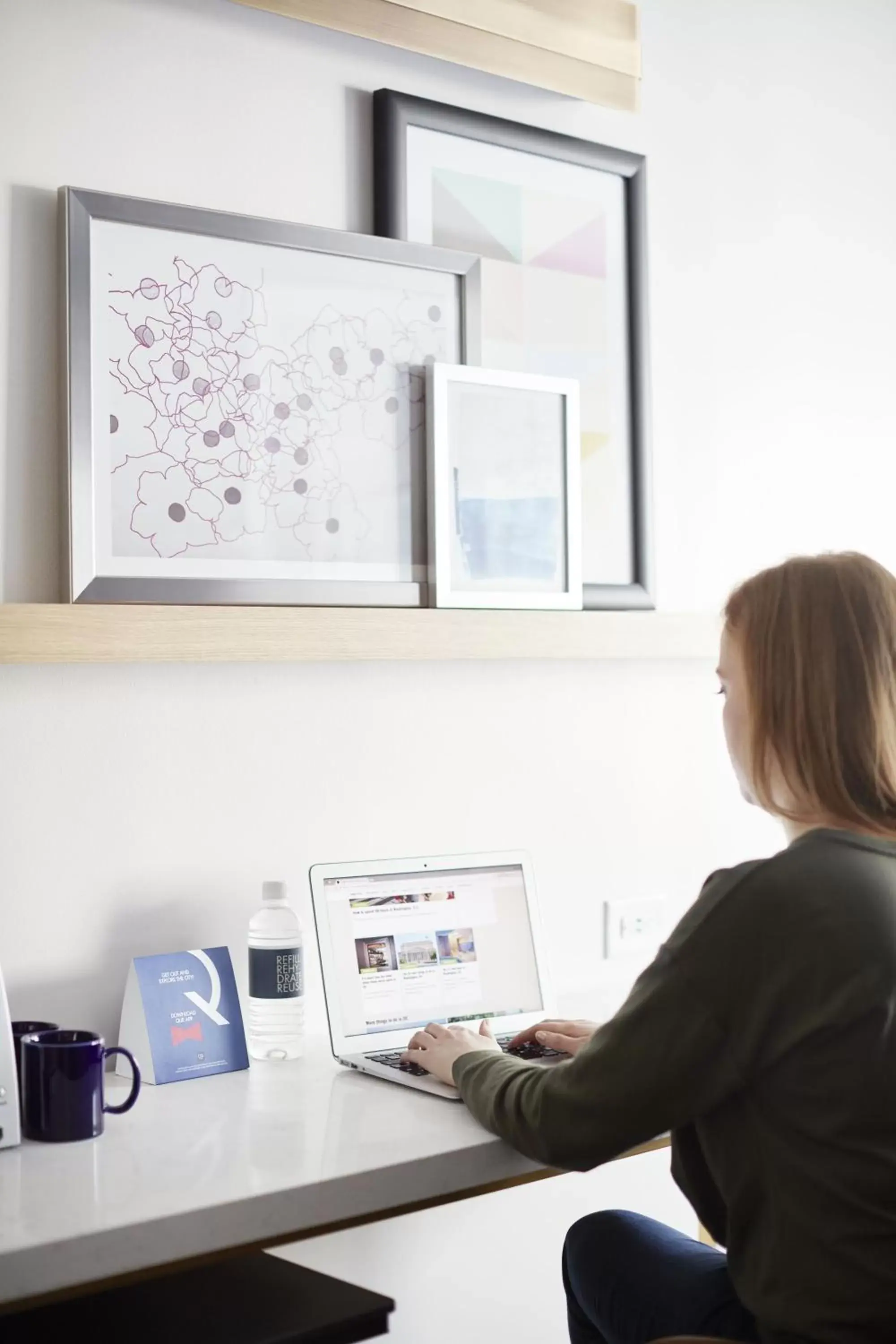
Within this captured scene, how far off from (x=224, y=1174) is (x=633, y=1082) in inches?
14.8

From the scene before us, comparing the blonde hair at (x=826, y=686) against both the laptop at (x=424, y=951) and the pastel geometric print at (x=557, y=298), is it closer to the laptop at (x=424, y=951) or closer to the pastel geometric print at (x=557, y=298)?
the laptop at (x=424, y=951)

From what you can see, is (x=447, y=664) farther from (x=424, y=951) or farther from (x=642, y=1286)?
(x=642, y=1286)

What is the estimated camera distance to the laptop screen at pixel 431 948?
1.68 metres

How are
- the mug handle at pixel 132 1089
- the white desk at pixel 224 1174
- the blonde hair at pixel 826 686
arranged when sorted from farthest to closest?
the mug handle at pixel 132 1089, the blonde hair at pixel 826 686, the white desk at pixel 224 1174

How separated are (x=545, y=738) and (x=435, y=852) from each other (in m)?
0.25

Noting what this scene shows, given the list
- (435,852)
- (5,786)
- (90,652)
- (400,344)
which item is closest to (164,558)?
(90,652)

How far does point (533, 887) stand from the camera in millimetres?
1854

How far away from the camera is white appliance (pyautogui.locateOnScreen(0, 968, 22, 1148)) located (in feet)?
4.26

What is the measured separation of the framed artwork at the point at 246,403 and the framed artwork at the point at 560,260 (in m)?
0.09

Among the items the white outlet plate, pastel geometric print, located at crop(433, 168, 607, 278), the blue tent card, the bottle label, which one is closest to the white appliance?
the blue tent card

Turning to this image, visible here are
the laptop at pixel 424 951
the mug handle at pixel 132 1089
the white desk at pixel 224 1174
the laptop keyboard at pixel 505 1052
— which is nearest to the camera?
the white desk at pixel 224 1174

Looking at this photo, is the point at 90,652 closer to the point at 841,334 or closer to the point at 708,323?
the point at 708,323

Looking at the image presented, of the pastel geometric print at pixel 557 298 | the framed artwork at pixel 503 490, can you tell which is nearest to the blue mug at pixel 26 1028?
the framed artwork at pixel 503 490

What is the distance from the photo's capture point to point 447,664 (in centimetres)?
196
